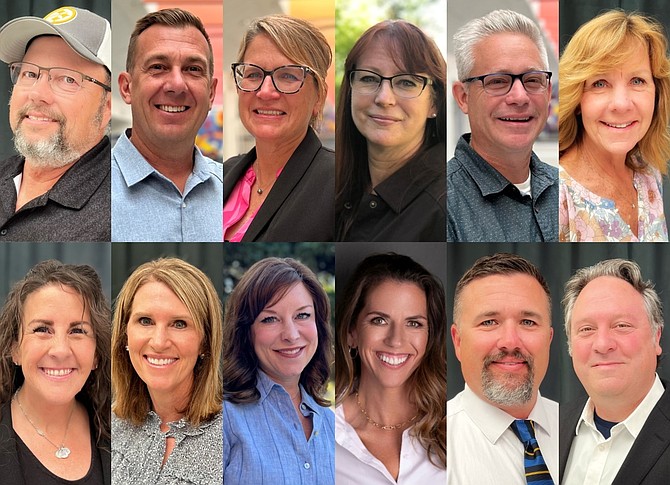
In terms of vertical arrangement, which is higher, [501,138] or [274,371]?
[501,138]

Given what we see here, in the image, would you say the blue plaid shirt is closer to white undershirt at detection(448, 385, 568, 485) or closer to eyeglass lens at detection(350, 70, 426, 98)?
white undershirt at detection(448, 385, 568, 485)

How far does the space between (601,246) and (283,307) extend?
1512 millimetres

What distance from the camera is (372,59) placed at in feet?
13.9

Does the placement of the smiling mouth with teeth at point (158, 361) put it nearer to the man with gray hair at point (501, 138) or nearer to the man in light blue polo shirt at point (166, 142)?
the man in light blue polo shirt at point (166, 142)

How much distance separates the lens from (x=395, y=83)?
4.23 metres

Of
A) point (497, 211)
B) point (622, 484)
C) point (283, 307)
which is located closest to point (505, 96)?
point (497, 211)

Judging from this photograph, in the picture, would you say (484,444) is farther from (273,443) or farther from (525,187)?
(525,187)

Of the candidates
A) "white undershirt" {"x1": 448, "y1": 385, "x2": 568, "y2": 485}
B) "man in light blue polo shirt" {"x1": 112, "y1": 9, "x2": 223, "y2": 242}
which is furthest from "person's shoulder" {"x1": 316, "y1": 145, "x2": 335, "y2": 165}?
"white undershirt" {"x1": 448, "y1": 385, "x2": 568, "y2": 485}

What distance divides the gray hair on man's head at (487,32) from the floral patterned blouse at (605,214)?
0.61 m

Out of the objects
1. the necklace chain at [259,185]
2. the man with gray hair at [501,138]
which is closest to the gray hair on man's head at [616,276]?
the man with gray hair at [501,138]

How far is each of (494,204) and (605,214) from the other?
0.53m

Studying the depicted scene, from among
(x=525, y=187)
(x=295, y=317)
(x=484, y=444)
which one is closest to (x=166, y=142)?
(x=295, y=317)

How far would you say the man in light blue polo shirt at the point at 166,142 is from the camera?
13.8 feet

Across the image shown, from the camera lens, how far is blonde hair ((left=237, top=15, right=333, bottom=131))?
4199 millimetres
